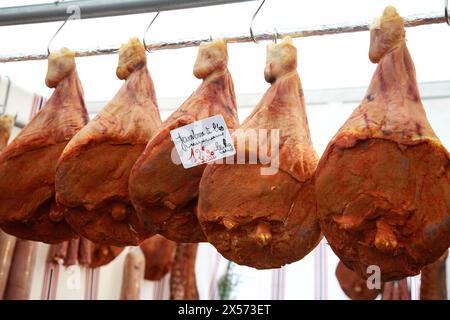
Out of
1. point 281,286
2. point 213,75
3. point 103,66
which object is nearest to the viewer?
point 213,75

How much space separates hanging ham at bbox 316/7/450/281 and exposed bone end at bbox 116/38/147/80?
0.89 m

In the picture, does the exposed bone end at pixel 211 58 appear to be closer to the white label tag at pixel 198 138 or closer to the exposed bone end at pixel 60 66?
the white label tag at pixel 198 138

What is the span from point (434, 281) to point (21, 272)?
7.70ft

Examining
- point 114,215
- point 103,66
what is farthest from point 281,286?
point 114,215

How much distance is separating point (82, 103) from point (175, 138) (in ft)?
2.09

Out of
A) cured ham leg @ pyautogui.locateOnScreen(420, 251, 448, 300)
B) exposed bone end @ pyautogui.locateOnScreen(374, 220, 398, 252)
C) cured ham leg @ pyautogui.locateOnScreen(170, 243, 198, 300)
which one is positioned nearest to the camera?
exposed bone end @ pyautogui.locateOnScreen(374, 220, 398, 252)

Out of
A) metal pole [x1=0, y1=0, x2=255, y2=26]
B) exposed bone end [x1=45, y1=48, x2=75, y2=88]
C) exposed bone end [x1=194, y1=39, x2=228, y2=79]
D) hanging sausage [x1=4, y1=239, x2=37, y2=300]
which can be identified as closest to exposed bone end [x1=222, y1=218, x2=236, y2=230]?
exposed bone end [x1=194, y1=39, x2=228, y2=79]

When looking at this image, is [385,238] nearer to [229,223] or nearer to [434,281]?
[229,223]

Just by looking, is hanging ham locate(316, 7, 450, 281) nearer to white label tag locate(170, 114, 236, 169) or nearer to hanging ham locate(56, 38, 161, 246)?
white label tag locate(170, 114, 236, 169)

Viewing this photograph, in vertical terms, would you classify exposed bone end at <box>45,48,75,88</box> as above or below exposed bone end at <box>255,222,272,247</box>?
above

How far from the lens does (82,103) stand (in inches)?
92.6

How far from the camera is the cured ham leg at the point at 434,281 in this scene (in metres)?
3.22

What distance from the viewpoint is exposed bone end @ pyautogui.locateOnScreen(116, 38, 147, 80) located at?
2186mm
